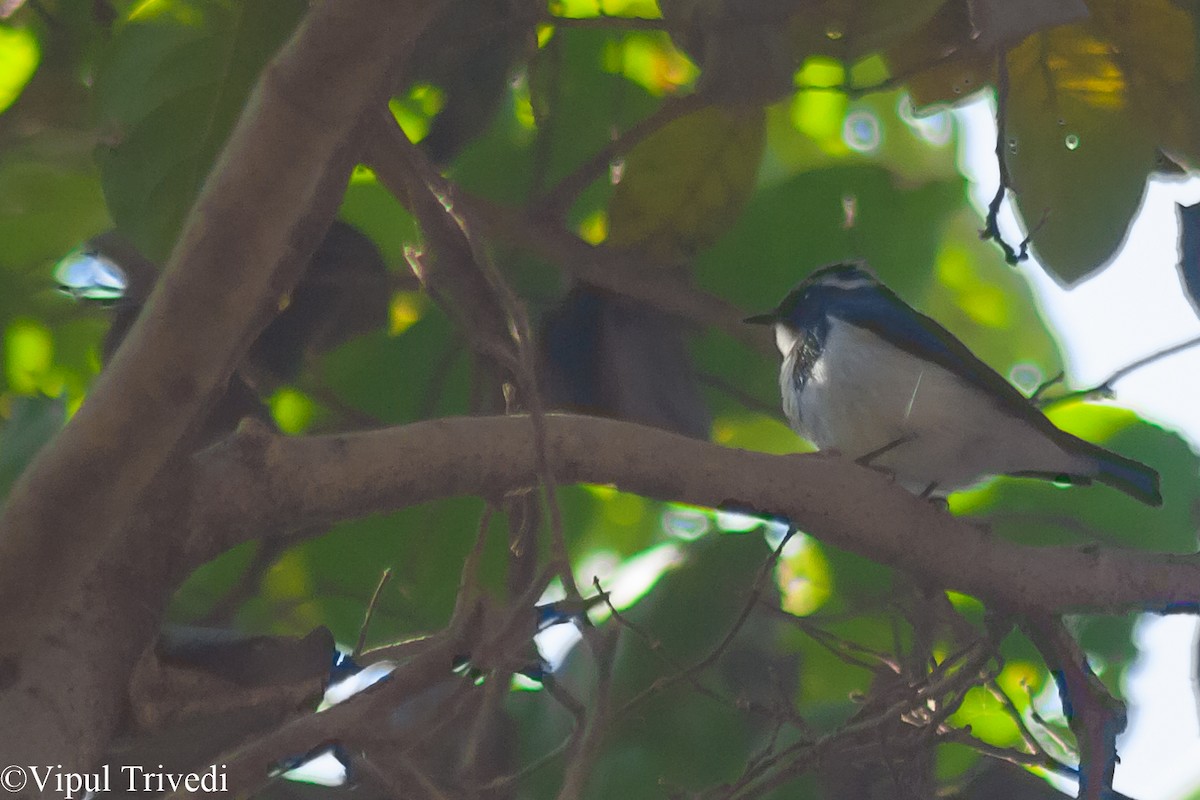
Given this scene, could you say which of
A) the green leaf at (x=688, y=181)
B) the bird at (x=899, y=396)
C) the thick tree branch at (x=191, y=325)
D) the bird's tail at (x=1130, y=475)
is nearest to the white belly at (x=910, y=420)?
the bird at (x=899, y=396)

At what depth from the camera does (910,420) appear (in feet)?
9.66

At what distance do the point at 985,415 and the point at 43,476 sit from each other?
2091 mm

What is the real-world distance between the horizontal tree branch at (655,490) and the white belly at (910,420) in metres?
0.85

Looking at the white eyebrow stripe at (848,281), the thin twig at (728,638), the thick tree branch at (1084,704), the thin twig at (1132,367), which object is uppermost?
the white eyebrow stripe at (848,281)

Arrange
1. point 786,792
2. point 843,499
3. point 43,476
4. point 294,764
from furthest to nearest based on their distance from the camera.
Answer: point 786,792 < point 843,499 < point 294,764 < point 43,476

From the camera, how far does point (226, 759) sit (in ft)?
4.72

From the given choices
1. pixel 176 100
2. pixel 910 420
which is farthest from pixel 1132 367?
pixel 176 100

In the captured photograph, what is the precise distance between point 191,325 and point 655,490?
0.71 m

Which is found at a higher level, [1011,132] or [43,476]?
[1011,132]

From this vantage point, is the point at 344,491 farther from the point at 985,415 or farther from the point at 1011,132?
the point at 985,415

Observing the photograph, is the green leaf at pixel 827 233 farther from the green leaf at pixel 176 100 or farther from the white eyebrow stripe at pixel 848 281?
the green leaf at pixel 176 100

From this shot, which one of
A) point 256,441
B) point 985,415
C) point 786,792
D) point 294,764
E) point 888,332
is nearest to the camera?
point 294,764

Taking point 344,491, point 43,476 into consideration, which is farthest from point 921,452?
point 43,476

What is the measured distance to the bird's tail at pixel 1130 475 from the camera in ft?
8.10
